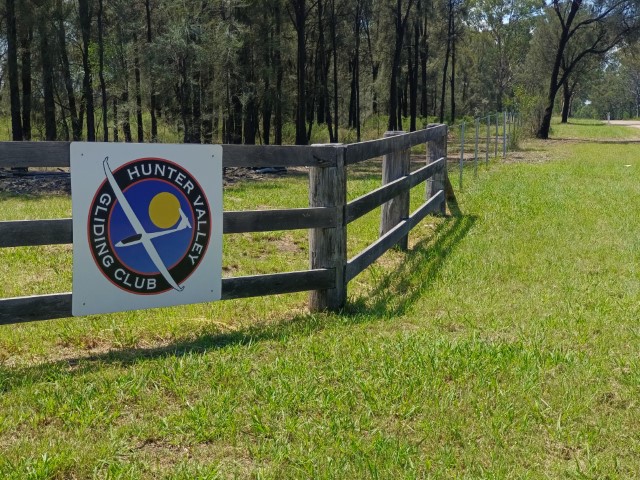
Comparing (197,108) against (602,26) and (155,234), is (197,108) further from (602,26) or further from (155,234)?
(155,234)

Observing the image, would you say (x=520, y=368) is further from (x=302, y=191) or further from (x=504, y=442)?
(x=302, y=191)

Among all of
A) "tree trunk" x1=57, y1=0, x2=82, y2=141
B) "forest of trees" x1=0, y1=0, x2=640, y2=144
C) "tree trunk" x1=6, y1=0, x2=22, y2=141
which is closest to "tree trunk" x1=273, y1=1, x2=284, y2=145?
"forest of trees" x1=0, y1=0, x2=640, y2=144

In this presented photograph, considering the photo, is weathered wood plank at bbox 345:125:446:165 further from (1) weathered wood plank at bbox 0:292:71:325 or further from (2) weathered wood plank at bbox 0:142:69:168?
(1) weathered wood plank at bbox 0:292:71:325

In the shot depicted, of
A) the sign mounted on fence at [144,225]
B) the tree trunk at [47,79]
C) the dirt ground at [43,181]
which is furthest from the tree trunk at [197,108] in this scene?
the sign mounted on fence at [144,225]

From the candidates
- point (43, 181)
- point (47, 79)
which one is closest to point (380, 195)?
point (43, 181)

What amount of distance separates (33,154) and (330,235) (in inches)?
91.1

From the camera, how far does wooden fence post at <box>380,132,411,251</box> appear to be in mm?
7852

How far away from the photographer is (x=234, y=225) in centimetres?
499

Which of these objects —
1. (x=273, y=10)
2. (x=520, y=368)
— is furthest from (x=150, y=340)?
(x=273, y=10)

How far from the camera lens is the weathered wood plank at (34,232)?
4113mm

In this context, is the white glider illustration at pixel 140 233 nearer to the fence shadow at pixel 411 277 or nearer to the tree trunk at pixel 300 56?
the fence shadow at pixel 411 277

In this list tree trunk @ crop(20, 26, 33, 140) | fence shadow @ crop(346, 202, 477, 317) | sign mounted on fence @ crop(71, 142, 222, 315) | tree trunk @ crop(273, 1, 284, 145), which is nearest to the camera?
A: sign mounted on fence @ crop(71, 142, 222, 315)

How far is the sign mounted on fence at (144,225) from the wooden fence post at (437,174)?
6112mm

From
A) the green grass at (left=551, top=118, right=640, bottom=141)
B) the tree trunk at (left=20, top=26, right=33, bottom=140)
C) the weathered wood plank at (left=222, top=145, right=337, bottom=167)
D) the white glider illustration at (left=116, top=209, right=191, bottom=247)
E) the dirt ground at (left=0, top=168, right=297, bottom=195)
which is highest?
the tree trunk at (left=20, top=26, right=33, bottom=140)
